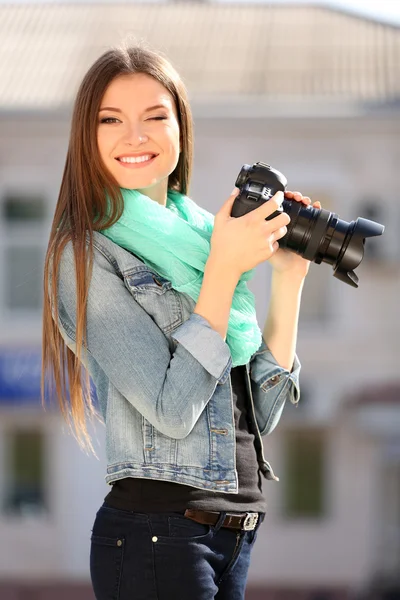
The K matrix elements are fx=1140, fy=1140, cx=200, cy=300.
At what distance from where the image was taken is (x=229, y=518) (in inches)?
72.1

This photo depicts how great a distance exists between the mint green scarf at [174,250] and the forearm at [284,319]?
15cm

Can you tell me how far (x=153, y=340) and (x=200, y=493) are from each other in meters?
0.26

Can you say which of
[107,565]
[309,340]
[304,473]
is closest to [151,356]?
[107,565]

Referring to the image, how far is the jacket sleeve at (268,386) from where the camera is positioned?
79.7 inches

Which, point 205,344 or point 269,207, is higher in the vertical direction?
point 269,207

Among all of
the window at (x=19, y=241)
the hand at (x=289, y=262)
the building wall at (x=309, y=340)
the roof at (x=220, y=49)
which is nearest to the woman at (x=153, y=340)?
the hand at (x=289, y=262)

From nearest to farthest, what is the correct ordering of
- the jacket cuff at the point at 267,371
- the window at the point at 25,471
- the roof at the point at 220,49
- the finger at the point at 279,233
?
the finger at the point at 279,233 < the jacket cuff at the point at 267,371 < the roof at the point at 220,49 < the window at the point at 25,471

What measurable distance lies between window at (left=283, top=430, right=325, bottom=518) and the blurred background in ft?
0.05

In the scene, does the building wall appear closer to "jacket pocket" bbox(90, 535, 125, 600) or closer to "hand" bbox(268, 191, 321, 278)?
"hand" bbox(268, 191, 321, 278)

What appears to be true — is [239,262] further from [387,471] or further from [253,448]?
[387,471]

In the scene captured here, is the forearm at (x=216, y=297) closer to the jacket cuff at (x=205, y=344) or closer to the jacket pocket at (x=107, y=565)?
the jacket cuff at (x=205, y=344)

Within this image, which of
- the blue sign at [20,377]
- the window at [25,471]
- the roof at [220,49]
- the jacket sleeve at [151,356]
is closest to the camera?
the jacket sleeve at [151,356]

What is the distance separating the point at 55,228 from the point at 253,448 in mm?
502

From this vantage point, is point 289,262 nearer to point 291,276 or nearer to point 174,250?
point 291,276
